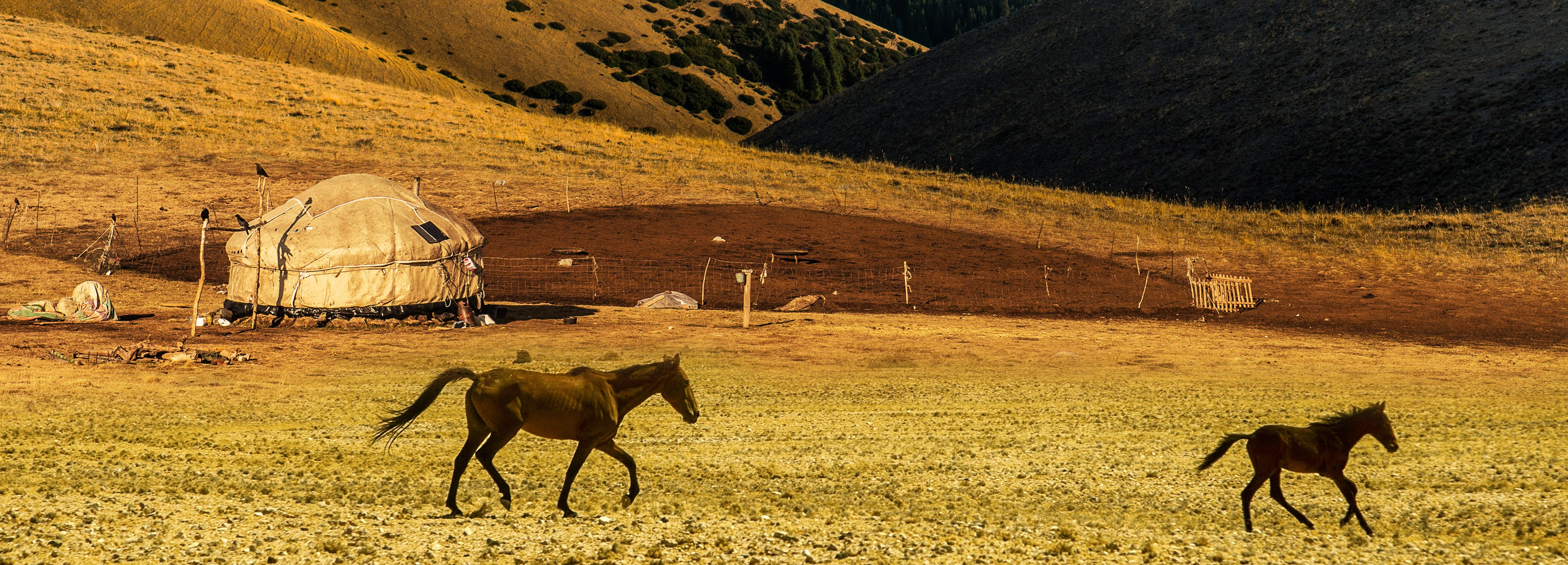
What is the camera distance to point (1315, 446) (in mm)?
5195

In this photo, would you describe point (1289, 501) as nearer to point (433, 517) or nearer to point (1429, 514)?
point (1429, 514)

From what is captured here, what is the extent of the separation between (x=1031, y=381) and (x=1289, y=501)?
731 cm

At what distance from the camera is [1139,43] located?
69.5 meters

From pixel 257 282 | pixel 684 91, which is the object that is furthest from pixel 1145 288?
pixel 684 91

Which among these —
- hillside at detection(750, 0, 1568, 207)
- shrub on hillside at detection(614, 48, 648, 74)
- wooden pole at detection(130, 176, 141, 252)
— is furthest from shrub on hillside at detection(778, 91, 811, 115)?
wooden pole at detection(130, 176, 141, 252)

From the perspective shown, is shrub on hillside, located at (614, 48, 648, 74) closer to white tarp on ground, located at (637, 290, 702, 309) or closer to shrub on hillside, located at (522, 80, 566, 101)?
shrub on hillside, located at (522, 80, 566, 101)

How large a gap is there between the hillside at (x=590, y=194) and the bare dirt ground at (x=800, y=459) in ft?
29.0

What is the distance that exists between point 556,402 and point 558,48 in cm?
9193

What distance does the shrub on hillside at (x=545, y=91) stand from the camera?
275ft

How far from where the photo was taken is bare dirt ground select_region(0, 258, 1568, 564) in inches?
246

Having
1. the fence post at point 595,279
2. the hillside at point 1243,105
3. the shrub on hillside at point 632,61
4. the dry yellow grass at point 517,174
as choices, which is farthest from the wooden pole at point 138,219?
the shrub on hillside at point 632,61

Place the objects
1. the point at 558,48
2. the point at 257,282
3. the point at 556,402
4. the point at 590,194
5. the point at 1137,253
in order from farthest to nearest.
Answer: the point at 558,48, the point at 590,194, the point at 1137,253, the point at 257,282, the point at 556,402

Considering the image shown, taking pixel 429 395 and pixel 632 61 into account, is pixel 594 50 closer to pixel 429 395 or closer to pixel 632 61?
pixel 632 61

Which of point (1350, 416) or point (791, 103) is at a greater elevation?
point (791, 103)
